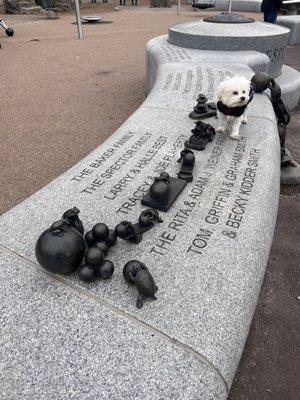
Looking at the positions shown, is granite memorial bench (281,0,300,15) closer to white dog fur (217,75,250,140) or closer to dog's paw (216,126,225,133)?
dog's paw (216,126,225,133)

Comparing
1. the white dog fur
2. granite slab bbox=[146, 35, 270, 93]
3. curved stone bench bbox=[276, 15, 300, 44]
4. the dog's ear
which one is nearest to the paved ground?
curved stone bench bbox=[276, 15, 300, 44]

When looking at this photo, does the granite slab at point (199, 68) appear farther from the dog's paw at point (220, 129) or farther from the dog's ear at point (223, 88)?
the dog's ear at point (223, 88)

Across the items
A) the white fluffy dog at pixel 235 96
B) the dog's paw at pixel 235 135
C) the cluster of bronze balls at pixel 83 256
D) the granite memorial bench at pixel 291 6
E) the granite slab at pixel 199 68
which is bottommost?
the granite memorial bench at pixel 291 6

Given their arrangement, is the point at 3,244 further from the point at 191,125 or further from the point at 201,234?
the point at 191,125

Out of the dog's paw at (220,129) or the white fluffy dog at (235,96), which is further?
the dog's paw at (220,129)

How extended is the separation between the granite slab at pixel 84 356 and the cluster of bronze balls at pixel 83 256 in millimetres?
149

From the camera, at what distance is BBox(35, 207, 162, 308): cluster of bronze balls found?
2.09 m

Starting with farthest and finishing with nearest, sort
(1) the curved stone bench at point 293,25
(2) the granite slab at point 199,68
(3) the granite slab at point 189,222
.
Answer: (1) the curved stone bench at point 293,25 → (2) the granite slab at point 199,68 → (3) the granite slab at point 189,222

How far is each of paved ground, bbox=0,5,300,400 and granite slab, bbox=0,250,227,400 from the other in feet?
3.35

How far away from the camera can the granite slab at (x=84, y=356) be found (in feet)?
5.62

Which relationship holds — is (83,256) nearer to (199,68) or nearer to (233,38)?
(199,68)

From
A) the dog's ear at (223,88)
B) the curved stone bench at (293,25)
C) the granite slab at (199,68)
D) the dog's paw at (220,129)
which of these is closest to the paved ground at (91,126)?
the granite slab at (199,68)

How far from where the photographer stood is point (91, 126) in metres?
6.51

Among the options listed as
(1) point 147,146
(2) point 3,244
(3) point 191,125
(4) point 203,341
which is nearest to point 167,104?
(3) point 191,125
